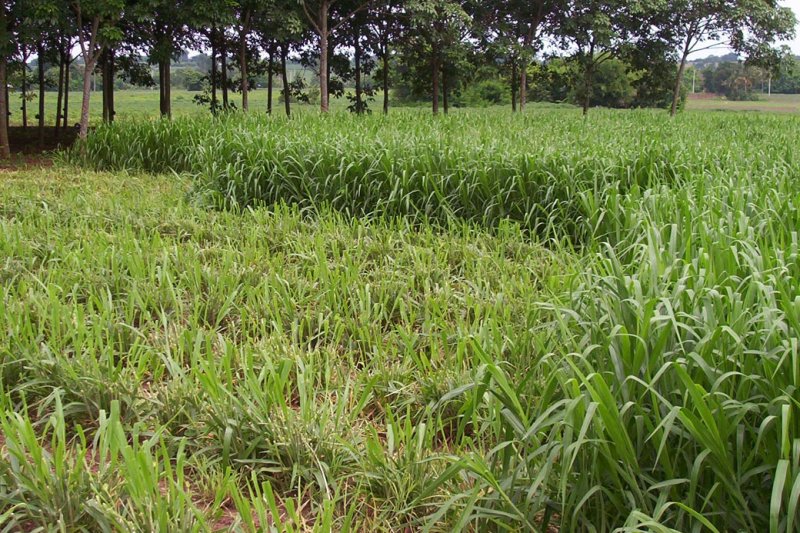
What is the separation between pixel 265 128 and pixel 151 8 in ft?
27.2

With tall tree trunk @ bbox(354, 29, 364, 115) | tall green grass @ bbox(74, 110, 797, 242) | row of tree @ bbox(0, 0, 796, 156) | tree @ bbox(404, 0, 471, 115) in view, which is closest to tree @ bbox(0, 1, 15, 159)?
row of tree @ bbox(0, 0, 796, 156)

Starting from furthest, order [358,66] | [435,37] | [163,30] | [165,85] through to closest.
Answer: [358,66] < [435,37] < [165,85] < [163,30]

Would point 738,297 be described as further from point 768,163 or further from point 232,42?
point 232,42

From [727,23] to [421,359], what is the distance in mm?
30611

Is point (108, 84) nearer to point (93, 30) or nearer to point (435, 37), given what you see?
point (93, 30)

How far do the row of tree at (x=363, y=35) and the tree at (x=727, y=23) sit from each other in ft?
0.16

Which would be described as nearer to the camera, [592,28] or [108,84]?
[108,84]

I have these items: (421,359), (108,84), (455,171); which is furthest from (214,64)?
(421,359)

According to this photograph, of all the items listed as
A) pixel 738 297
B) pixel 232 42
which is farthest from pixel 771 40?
pixel 738 297

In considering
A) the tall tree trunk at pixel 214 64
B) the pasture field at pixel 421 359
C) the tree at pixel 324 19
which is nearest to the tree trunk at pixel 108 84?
the tall tree trunk at pixel 214 64

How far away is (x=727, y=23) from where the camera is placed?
91.0 feet

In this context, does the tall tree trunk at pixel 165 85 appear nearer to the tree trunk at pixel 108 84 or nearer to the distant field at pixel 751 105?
the tree trunk at pixel 108 84

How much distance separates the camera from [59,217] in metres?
5.21

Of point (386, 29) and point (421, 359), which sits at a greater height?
point (386, 29)
